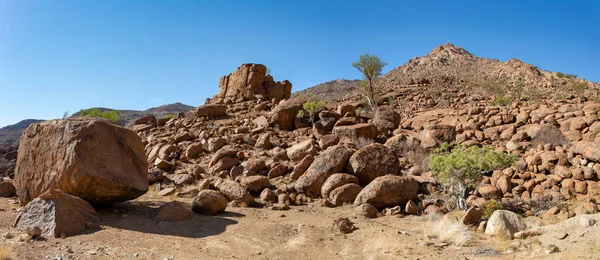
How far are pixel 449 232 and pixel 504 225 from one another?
1000 mm

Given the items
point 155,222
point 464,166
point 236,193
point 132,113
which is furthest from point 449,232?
point 132,113

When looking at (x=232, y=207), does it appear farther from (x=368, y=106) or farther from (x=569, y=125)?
(x=368, y=106)

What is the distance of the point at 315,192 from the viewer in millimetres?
12047

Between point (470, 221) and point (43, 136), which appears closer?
point (470, 221)

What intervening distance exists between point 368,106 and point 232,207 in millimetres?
20055

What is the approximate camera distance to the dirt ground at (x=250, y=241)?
6672 mm

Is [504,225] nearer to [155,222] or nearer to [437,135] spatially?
[155,222]

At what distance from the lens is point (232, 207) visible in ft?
36.6

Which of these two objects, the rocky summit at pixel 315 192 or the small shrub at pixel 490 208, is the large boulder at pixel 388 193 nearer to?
the rocky summit at pixel 315 192

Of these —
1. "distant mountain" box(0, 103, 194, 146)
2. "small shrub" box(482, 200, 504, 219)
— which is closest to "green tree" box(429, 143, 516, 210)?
"small shrub" box(482, 200, 504, 219)

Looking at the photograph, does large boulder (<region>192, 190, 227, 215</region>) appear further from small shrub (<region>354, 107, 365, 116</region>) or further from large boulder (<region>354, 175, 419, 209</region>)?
small shrub (<region>354, 107, 365, 116</region>)

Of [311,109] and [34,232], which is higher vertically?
[311,109]

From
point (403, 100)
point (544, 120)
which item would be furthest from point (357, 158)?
point (403, 100)

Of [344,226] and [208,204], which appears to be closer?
[344,226]
